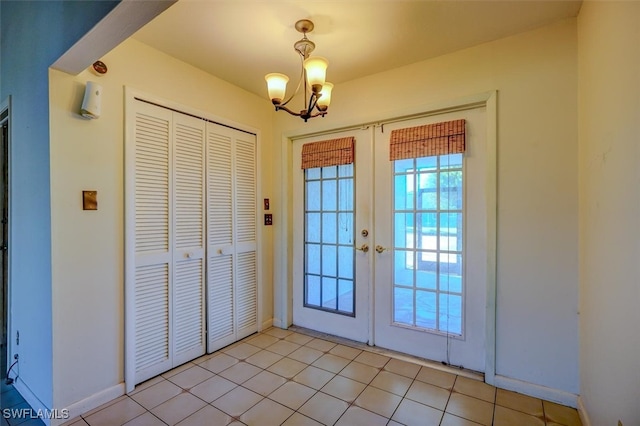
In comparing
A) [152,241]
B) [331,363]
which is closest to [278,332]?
[331,363]

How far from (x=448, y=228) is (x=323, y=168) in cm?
133

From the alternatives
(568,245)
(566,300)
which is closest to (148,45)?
(568,245)

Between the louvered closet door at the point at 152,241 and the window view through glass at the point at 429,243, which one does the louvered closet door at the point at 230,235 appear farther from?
the window view through glass at the point at 429,243

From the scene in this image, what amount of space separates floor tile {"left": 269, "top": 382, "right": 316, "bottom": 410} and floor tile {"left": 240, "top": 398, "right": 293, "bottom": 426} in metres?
0.05

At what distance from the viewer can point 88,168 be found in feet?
6.24

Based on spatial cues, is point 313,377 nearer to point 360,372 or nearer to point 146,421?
point 360,372

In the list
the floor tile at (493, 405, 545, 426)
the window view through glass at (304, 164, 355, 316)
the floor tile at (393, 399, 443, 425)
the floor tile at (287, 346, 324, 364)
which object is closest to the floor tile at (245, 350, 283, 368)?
the floor tile at (287, 346, 324, 364)

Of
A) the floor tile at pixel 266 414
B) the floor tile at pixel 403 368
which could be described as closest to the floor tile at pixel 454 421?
the floor tile at pixel 403 368

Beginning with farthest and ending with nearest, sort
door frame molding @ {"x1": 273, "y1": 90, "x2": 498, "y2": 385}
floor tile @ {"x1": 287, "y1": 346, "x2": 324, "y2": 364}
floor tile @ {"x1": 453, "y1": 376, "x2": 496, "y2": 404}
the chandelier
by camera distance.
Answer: floor tile @ {"x1": 287, "y1": 346, "x2": 324, "y2": 364} → door frame molding @ {"x1": 273, "y1": 90, "x2": 498, "y2": 385} → floor tile @ {"x1": 453, "y1": 376, "x2": 496, "y2": 404} → the chandelier

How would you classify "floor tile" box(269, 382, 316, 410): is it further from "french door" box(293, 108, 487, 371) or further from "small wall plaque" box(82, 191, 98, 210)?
"small wall plaque" box(82, 191, 98, 210)

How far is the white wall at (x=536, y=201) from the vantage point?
1.93 metres

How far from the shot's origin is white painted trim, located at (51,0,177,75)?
4.06 ft

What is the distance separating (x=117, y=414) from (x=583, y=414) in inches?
112

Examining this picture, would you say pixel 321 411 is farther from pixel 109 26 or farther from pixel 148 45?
pixel 148 45
